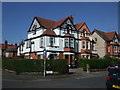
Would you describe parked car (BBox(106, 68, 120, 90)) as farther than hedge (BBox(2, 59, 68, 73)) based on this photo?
No

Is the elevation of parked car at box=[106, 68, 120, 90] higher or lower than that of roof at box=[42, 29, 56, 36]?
lower

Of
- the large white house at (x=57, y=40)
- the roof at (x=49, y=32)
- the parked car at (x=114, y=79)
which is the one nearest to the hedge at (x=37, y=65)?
the large white house at (x=57, y=40)

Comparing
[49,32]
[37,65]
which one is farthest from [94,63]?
[37,65]

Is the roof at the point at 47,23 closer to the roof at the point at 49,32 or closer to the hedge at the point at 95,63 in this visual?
the roof at the point at 49,32

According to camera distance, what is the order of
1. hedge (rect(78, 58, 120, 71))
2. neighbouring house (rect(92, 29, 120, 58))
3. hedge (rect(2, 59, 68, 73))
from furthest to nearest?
neighbouring house (rect(92, 29, 120, 58)), hedge (rect(78, 58, 120, 71)), hedge (rect(2, 59, 68, 73))

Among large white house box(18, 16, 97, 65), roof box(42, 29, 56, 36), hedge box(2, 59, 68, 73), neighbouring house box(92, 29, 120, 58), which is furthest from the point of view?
neighbouring house box(92, 29, 120, 58)

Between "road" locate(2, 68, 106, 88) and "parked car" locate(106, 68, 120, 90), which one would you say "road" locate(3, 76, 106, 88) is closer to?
"road" locate(2, 68, 106, 88)

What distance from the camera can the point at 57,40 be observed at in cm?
3203

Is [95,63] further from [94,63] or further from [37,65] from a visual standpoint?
[37,65]

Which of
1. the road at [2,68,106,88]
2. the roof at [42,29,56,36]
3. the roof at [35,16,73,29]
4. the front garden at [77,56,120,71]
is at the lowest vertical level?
the road at [2,68,106,88]

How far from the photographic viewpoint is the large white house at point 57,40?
3126cm

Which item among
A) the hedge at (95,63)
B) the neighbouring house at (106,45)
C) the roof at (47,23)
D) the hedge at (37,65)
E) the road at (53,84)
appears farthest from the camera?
the neighbouring house at (106,45)

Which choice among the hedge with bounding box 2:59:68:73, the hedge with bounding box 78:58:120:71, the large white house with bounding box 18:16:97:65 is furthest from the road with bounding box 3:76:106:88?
the large white house with bounding box 18:16:97:65

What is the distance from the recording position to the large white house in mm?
31258
